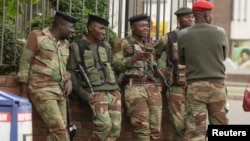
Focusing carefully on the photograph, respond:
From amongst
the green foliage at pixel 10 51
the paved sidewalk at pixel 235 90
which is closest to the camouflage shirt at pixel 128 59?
the green foliage at pixel 10 51

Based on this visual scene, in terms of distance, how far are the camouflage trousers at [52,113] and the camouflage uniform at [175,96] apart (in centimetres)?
166

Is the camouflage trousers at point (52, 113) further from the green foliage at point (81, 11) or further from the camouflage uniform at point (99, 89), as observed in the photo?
the green foliage at point (81, 11)

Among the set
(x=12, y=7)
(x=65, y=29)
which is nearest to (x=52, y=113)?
(x=65, y=29)

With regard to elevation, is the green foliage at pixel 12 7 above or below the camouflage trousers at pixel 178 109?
above

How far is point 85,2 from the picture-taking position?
302 inches

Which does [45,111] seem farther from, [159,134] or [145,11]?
[145,11]

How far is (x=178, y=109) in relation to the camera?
713cm

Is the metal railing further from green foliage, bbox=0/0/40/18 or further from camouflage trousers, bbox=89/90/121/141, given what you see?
camouflage trousers, bbox=89/90/121/141

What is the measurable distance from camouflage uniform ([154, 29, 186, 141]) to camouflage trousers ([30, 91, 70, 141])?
1661 millimetres

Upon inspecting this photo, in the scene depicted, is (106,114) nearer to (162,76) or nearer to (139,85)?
(139,85)

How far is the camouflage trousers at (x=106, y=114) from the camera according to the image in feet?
20.7

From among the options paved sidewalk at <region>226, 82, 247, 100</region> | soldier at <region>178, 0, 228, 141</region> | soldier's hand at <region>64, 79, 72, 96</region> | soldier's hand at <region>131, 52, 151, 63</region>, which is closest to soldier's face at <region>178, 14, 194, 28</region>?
soldier's hand at <region>131, 52, 151, 63</region>

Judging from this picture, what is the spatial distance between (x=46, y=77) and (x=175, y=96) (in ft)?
6.15

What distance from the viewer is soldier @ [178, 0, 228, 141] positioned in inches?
234
